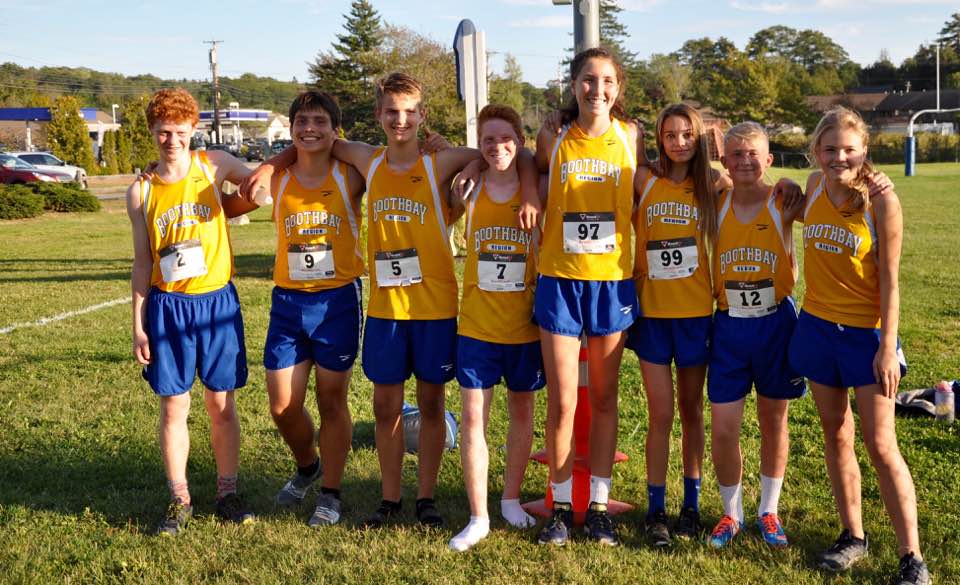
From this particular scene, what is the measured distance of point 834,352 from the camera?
3.44 m

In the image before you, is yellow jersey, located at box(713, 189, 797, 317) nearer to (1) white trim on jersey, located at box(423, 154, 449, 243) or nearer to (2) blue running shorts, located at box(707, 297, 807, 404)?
(2) blue running shorts, located at box(707, 297, 807, 404)

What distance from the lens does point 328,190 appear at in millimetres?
4078

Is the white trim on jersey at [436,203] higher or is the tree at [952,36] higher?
the tree at [952,36]

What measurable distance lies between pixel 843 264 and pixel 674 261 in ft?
2.20

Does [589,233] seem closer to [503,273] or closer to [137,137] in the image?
[503,273]

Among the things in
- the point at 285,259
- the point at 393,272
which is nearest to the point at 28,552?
the point at 285,259

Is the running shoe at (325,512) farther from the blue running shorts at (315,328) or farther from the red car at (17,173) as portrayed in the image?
the red car at (17,173)

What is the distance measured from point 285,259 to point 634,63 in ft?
260

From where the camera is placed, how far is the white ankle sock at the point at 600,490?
3.91 metres

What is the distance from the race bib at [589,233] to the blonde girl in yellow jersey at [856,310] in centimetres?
79

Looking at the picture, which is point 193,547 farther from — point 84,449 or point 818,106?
point 818,106

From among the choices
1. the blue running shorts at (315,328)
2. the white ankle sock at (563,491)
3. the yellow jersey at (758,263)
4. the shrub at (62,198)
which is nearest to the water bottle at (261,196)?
the blue running shorts at (315,328)

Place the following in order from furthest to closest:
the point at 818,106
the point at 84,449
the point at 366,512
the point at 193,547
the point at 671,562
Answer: the point at 818,106
the point at 84,449
the point at 366,512
the point at 193,547
the point at 671,562

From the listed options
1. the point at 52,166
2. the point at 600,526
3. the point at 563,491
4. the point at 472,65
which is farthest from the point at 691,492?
the point at 52,166
